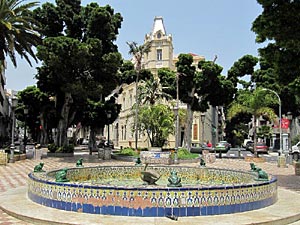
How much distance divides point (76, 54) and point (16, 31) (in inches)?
166

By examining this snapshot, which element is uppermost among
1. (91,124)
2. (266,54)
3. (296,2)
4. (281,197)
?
(296,2)

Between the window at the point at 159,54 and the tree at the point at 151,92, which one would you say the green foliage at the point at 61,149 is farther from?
the window at the point at 159,54

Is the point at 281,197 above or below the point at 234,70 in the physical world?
below

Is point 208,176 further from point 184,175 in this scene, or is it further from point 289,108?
point 289,108

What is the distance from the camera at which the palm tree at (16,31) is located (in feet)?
80.9

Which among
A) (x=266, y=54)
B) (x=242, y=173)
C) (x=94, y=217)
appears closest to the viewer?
(x=94, y=217)

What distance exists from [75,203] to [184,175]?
22.8 ft

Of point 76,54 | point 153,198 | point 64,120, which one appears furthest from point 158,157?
point 153,198

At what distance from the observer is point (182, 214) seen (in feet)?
25.1

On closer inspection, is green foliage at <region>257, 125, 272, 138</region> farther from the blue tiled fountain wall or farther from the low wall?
the blue tiled fountain wall

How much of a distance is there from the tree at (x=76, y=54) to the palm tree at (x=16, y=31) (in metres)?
1.45

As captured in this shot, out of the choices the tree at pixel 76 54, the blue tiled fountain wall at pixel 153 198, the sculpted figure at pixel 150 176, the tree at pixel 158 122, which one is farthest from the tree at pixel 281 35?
the tree at pixel 158 122

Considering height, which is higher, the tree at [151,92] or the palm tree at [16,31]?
the palm tree at [16,31]

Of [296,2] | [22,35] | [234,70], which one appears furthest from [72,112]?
[296,2]
